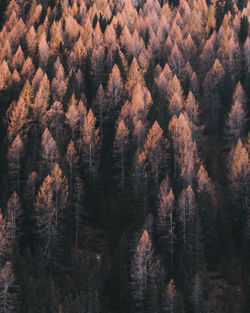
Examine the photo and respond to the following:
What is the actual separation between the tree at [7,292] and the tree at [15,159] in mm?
16096

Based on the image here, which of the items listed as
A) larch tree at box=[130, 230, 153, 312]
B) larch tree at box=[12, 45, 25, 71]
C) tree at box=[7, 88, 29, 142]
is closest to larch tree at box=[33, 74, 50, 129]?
tree at box=[7, 88, 29, 142]

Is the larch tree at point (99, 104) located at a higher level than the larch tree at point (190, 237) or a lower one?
higher

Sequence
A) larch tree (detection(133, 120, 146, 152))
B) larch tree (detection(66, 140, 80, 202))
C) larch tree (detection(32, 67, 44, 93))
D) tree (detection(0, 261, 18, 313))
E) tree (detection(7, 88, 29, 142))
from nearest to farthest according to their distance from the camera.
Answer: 1. tree (detection(0, 261, 18, 313))
2. larch tree (detection(66, 140, 80, 202))
3. tree (detection(7, 88, 29, 142))
4. larch tree (detection(133, 120, 146, 152))
5. larch tree (detection(32, 67, 44, 93))

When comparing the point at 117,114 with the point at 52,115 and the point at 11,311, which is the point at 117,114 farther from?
the point at 11,311

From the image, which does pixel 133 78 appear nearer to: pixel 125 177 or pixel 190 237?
pixel 125 177

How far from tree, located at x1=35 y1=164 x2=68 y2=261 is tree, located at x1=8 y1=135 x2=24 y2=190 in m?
6.95

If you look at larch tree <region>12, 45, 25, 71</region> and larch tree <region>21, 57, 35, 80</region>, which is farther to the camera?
larch tree <region>12, 45, 25, 71</region>

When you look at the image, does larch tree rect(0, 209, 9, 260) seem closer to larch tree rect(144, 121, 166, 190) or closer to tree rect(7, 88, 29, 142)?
tree rect(7, 88, 29, 142)

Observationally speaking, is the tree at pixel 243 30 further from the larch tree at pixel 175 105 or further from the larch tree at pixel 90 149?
the larch tree at pixel 90 149

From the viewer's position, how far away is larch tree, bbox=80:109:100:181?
58.9m

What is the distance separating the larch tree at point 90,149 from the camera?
58.9m

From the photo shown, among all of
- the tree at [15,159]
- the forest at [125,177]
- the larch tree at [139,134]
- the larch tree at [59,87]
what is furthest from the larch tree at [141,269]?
the larch tree at [59,87]

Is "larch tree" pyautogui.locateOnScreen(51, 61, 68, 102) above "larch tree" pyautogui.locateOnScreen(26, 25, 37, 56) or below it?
below

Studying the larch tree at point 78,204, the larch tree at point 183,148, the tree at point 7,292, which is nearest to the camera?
the tree at point 7,292
